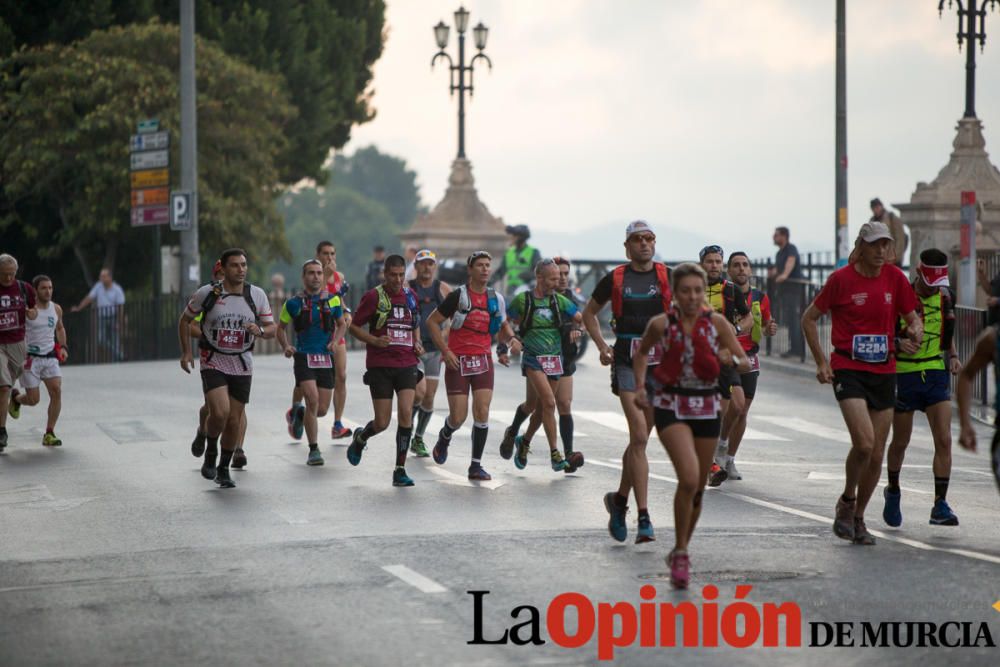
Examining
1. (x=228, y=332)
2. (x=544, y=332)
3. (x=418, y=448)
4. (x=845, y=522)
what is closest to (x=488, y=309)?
(x=544, y=332)

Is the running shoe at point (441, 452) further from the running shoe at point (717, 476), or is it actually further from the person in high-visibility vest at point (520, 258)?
the person in high-visibility vest at point (520, 258)

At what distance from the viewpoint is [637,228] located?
37.4 ft

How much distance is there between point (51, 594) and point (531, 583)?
2529 mm

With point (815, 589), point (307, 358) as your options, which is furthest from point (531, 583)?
point (307, 358)

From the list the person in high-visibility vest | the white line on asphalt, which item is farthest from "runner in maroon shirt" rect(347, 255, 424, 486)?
the person in high-visibility vest

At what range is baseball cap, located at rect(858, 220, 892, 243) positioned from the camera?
35.8 feet

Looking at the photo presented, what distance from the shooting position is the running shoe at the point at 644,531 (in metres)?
10.8

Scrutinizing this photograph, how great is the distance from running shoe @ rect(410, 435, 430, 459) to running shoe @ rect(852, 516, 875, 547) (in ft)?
20.6

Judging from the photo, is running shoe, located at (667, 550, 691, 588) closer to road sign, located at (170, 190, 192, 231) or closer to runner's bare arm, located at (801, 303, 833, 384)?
runner's bare arm, located at (801, 303, 833, 384)

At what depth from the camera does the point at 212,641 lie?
8.11 meters

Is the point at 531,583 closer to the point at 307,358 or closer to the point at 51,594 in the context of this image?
the point at 51,594

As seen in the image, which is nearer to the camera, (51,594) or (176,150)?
(51,594)

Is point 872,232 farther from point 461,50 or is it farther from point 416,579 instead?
point 461,50

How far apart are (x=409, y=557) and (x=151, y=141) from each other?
24.2m
